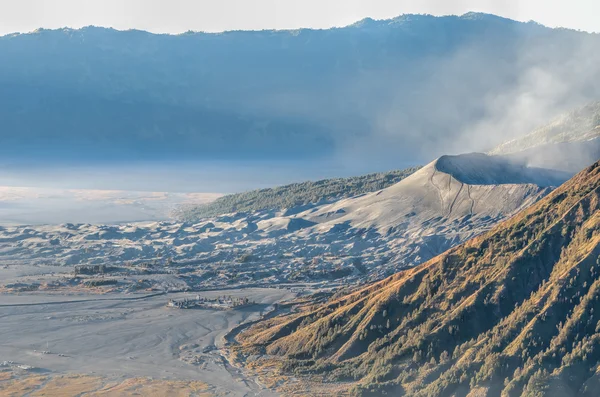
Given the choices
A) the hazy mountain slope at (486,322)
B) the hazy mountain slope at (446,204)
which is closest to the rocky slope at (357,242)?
the hazy mountain slope at (446,204)

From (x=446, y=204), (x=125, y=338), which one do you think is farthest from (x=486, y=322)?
(x=446, y=204)

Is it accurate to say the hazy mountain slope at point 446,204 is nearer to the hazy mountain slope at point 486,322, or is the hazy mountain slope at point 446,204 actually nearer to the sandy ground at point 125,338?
the sandy ground at point 125,338

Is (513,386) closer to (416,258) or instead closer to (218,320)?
(218,320)

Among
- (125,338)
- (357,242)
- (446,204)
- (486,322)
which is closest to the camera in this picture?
(486,322)

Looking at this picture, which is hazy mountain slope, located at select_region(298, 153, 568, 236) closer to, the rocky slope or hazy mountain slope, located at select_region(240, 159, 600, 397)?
the rocky slope

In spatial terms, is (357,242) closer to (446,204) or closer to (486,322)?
(446,204)

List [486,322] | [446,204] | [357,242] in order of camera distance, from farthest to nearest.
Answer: [446,204] → [357,242] → [486,322]

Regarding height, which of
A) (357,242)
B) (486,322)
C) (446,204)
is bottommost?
(357,242)

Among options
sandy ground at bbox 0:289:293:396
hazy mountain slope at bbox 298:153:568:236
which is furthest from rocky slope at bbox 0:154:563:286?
sandy ground at bbox 0:289:293:396
